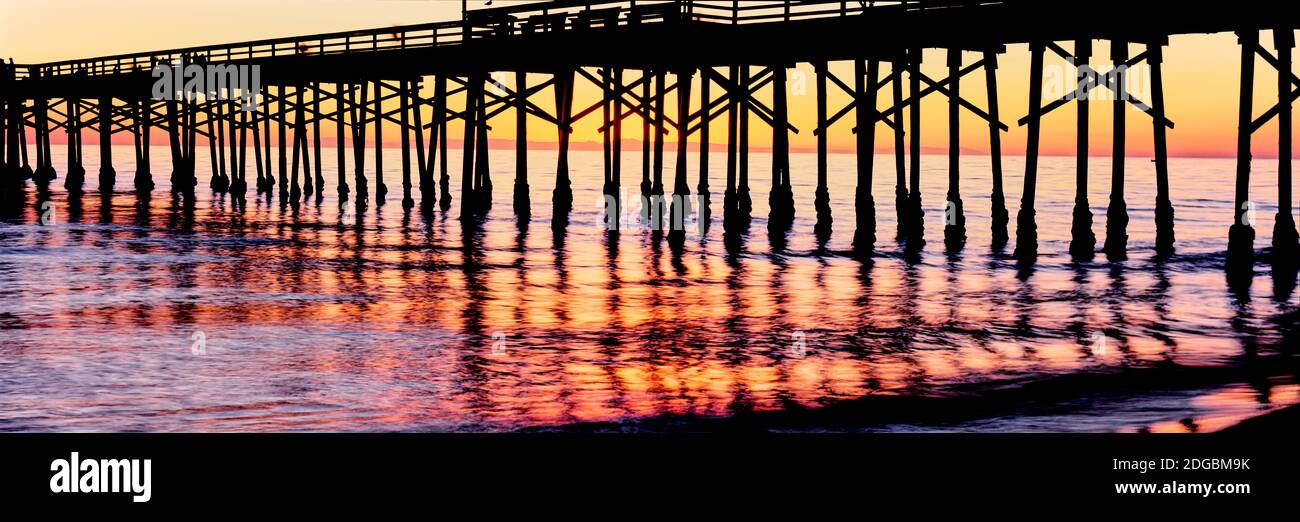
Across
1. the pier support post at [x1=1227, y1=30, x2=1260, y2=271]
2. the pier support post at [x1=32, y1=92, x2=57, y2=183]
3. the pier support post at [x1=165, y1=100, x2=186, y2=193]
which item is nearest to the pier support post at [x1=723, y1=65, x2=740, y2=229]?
the pier support post at [x1=1227, y1=30, x2=1260, y2=271]

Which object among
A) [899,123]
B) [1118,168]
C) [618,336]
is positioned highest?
[899,123]

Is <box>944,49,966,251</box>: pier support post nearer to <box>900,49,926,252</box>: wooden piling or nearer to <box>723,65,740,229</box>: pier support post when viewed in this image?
<box>900,49,926,252</box>: wooden piling

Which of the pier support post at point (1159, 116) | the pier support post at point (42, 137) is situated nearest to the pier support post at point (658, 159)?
the pier support post at point (1159, 116)

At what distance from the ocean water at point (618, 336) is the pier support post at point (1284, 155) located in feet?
1.71

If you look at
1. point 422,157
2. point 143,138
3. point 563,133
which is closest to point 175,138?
point 143,138

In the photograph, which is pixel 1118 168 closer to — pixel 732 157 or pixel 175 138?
pixel 732 157

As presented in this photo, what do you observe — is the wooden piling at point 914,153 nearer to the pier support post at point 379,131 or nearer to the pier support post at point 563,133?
the pier support post at point 563,133

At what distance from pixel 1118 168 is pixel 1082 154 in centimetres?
57

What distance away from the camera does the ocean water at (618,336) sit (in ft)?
31.8

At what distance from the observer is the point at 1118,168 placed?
20391 millimetres

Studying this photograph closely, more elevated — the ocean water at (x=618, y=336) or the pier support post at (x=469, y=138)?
the pier support post at (x=469, y=138)

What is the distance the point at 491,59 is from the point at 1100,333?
1828 cm
